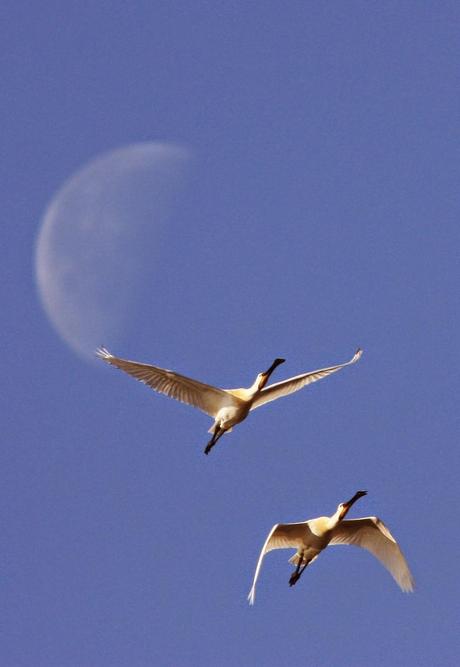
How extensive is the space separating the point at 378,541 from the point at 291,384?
15.5ft

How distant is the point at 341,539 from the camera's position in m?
43.0

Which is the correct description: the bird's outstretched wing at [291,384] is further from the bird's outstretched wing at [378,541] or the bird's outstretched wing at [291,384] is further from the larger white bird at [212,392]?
the bird's outstretched wing at [378,541]

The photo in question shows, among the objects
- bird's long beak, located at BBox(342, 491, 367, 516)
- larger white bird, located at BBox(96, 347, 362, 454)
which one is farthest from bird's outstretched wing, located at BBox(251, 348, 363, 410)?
bird's long beak, located at BBox(342, 491, 367, 516)

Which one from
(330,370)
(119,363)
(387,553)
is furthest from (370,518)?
(119,363)

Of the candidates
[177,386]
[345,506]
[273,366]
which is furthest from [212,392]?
[345,506]

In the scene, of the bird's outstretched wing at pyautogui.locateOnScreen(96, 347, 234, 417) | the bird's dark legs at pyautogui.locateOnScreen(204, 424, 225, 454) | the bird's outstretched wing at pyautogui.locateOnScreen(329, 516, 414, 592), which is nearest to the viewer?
A: the bird's outstretched wing at pyautogui.locateOnScreen(96, 347, 234, 417)

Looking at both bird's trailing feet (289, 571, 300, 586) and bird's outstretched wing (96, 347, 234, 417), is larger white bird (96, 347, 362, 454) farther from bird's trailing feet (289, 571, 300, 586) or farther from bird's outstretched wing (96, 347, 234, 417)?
bird's trailing feet (289, 571, 300, 586)

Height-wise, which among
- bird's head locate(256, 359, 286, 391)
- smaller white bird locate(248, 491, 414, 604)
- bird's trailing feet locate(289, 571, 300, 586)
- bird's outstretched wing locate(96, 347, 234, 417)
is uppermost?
bird's head locate(256, 359, 286, 391)

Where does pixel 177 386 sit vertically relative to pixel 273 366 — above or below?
below

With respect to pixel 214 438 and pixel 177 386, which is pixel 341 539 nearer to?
pixel 214 438

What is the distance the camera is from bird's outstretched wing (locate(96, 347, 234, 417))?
40.5 m

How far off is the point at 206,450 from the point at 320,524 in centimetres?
353

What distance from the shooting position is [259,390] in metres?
42.6

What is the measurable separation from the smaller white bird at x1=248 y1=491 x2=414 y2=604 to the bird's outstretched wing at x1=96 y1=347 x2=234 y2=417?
12.1 ft
